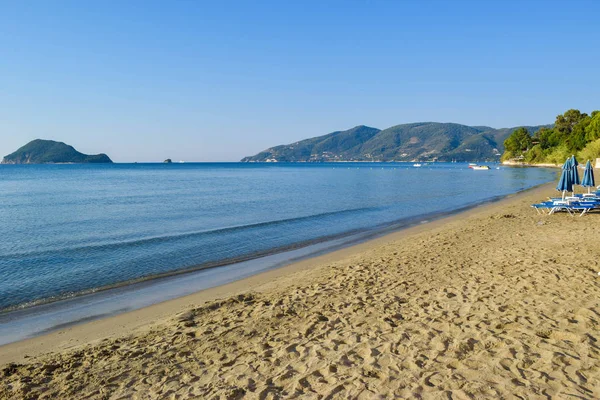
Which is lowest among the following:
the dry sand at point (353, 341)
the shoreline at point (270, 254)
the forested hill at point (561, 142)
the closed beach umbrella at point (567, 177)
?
the shoreline at point (270, 254)

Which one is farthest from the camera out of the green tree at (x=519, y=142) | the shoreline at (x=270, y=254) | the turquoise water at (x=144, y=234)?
the green tree at (x=519, y=142)

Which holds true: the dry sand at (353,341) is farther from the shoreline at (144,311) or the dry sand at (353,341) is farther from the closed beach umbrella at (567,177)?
the closed beach umbrella at (567,177)

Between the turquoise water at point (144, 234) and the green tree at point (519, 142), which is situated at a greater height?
the green tree at point (519, 142)

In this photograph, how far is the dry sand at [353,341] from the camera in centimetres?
500

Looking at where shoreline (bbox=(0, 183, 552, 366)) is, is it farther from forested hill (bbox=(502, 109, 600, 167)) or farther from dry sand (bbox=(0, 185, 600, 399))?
forested hill (bbox=(502, 109, 600, 167))

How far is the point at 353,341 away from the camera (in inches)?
245

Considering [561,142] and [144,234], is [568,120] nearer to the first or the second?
[561,142]

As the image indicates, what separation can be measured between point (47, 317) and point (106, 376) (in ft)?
14.3

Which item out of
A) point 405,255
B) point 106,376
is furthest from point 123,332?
point 405,255

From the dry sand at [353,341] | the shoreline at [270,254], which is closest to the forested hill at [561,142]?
the shoreline at [270,254]

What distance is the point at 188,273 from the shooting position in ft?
41.1

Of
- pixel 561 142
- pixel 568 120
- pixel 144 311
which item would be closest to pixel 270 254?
pixel 144 311

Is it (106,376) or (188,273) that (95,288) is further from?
(106,376)

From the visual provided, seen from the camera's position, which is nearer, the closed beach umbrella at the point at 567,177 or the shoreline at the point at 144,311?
the shoreline at the point at 144,311
